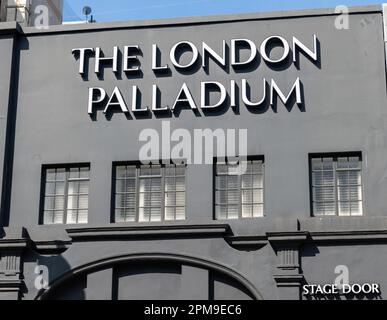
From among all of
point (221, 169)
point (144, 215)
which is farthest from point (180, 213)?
point (221, 169)

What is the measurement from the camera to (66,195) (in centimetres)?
2267

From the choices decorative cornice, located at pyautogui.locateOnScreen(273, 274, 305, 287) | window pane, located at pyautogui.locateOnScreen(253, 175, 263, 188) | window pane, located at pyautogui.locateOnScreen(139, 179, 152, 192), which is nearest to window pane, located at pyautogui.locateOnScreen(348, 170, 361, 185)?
window pane, located at pyautogui.locateOnScreen(253, 175, 263, 188)

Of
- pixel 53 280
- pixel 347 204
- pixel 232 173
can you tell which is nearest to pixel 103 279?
pixel 53 280

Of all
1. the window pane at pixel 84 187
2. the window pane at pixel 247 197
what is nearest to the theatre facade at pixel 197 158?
the window pane at pixel 247 197

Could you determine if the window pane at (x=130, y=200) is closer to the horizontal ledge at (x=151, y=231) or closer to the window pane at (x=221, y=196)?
the horizontal ledge at (x=151, y=231)

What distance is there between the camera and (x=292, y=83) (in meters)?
22.4

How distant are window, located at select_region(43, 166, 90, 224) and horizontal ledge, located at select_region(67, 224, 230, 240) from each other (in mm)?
752

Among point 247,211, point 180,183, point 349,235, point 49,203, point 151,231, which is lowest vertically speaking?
point 349,235

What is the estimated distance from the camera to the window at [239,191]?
72.0ft

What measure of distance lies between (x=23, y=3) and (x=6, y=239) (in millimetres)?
8730

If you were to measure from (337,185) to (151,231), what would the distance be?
4793 mm

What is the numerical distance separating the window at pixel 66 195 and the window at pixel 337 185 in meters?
5.94

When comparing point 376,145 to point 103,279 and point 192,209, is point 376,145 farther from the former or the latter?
point 103,279

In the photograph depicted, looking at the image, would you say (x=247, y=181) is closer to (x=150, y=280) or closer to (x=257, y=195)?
(x=257, y=195)
